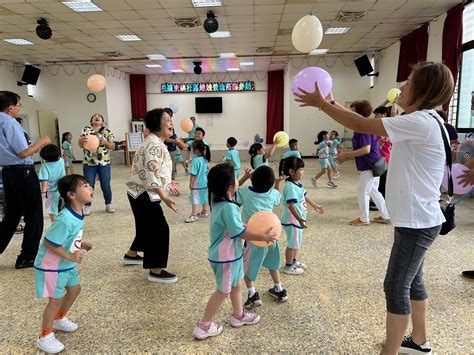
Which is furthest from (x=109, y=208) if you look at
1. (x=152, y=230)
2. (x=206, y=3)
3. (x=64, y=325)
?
(x=206, y=3)

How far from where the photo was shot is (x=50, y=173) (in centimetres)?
369

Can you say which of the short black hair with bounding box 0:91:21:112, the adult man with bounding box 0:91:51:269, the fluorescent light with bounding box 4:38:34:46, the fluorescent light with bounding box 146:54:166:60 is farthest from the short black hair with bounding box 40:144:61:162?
the fluorescent light with bounding box 146:54:166:60

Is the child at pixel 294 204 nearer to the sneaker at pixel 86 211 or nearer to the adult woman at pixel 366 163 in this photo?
the adult woman at pixel 366 163

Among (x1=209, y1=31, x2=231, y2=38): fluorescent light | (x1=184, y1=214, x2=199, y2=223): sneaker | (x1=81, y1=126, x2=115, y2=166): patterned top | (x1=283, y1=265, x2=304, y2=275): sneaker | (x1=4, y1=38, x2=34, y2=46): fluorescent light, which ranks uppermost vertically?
(x1=209, y1=31, x2=231, y2=38): fluorescent light

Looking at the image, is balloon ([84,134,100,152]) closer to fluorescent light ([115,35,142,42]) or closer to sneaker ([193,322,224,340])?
sneaker ([193,322,224,340])

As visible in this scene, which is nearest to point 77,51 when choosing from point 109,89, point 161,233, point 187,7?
point 109,89

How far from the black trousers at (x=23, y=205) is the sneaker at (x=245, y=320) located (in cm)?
192

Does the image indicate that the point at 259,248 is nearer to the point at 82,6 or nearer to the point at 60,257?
the point at 60,257

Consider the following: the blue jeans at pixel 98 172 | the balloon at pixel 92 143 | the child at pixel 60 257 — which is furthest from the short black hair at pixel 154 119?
the blue jeans at pixel 98 172

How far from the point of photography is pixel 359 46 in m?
9.24

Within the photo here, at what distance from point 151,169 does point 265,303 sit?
1.20m

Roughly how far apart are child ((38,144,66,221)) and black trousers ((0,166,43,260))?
0.93 m

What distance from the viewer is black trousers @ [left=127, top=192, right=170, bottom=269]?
8.08ft

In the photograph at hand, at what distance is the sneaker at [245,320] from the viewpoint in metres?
1.93
